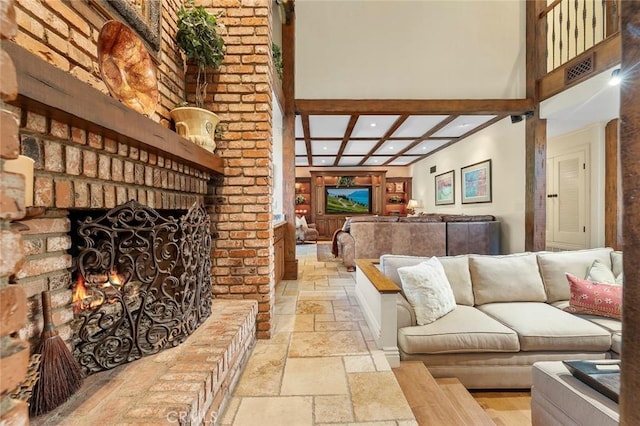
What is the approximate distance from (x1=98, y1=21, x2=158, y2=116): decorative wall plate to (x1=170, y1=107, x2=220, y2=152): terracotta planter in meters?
0.32

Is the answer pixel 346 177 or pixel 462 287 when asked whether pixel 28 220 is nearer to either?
pixel 462 287

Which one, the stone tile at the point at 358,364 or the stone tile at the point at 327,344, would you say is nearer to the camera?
the stone tile at the point at 358,364

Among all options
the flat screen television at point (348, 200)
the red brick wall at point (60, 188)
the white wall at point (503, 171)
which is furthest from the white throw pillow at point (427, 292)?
the flat screen television at point (348, 200)

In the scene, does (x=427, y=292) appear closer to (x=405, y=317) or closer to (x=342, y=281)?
(x=405, y=317)

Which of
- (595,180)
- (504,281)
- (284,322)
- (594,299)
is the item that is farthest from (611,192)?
(284,322)

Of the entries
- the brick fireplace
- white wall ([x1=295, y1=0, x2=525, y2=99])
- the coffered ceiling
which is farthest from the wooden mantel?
white wall ([x1=295, y1=0, x2=525, y2=99])

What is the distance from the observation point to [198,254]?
1.74 metres

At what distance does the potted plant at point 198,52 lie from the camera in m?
1.92

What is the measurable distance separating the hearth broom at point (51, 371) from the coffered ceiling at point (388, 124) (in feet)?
13.0

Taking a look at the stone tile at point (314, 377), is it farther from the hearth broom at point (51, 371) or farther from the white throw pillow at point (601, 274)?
the white throw pillow at point (601, 274)

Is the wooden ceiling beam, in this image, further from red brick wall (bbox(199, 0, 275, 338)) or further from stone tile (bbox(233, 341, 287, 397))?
stone tile (bbox(233, 341, 287, 397))

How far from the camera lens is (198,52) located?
199 cm

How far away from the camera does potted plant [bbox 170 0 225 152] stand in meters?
1.92

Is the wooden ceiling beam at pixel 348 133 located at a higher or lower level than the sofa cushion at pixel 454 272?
higher
